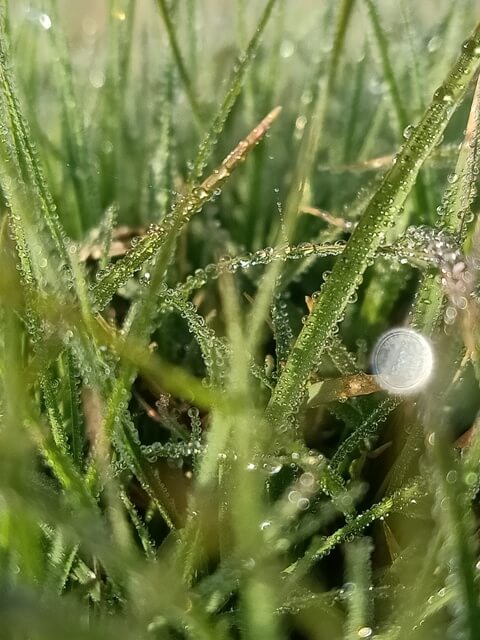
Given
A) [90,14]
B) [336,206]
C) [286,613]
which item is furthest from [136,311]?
[90,14]

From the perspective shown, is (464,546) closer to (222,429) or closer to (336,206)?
(222,429)

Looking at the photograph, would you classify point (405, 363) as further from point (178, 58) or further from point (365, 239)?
point (178, 58)

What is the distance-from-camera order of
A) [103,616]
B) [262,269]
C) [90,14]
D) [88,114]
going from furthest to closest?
[90,14] < [88,114] < [262,269] < [103,616]

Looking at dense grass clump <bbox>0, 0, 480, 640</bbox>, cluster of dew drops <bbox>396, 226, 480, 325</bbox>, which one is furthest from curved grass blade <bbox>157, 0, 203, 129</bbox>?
cluster of dew drops <bbox>396, 226, 480, 325</bbox>

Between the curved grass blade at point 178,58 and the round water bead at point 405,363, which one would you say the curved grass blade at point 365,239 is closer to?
the round water bead at point 405,363

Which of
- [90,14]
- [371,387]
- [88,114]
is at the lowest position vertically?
[371,387]

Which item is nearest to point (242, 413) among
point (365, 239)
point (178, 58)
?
point (365, 239)

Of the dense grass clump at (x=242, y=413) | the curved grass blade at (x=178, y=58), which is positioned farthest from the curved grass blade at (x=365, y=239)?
the curved grass blade at (x=178, y=58)
